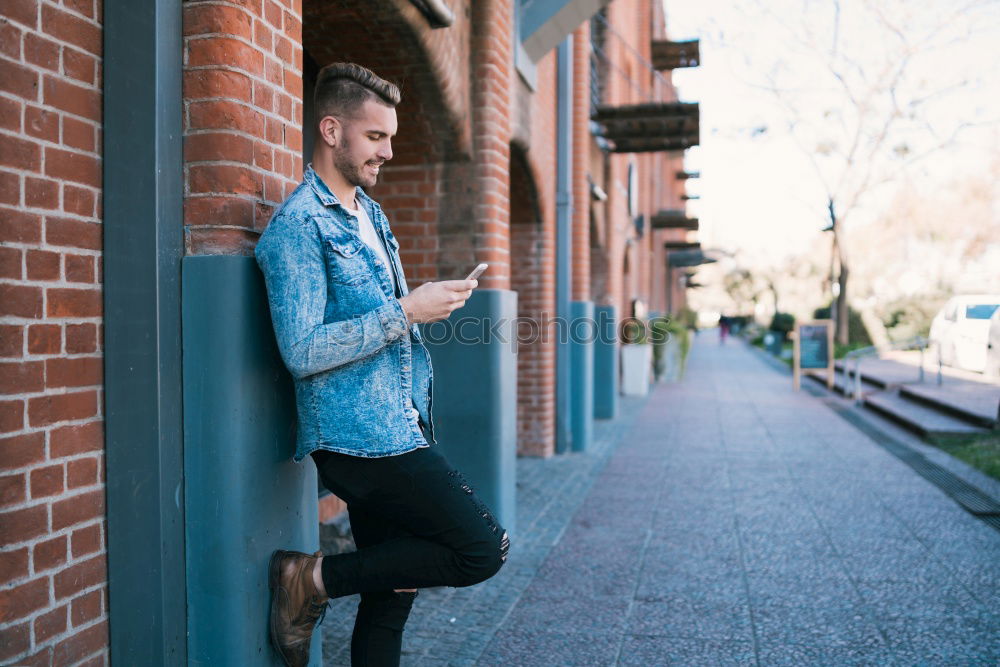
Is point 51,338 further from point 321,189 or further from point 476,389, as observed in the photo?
point 476,389

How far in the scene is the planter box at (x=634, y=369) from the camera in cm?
1409

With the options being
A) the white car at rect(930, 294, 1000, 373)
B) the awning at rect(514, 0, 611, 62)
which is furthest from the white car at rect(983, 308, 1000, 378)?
the awning at rect(514, 0, 611, 62)

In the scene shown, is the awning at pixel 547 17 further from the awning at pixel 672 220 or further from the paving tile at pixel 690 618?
the awning at pixel 672 220

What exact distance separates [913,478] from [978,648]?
4.03 meters

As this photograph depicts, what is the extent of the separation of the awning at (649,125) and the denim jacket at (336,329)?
27.7 feet

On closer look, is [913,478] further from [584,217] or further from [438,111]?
[438,111]

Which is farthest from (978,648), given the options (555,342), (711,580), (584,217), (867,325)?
(867,325)

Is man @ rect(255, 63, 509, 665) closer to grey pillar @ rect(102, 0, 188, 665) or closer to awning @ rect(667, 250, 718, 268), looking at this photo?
grey pillar @ rect(102, 0, 188, 665)

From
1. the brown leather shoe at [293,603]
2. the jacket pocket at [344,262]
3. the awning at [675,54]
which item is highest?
the awning at [675,54]

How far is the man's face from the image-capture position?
2312mm

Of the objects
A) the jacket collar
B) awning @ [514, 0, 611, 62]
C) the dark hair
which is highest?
awning @ [514, 0, 611, 62]

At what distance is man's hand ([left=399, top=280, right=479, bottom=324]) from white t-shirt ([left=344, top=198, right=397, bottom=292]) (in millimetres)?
203

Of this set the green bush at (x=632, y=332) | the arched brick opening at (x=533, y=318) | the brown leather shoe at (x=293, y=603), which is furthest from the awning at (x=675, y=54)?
the brown leather shoe at (x=293, y=603)

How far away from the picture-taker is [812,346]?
15.8 meters
